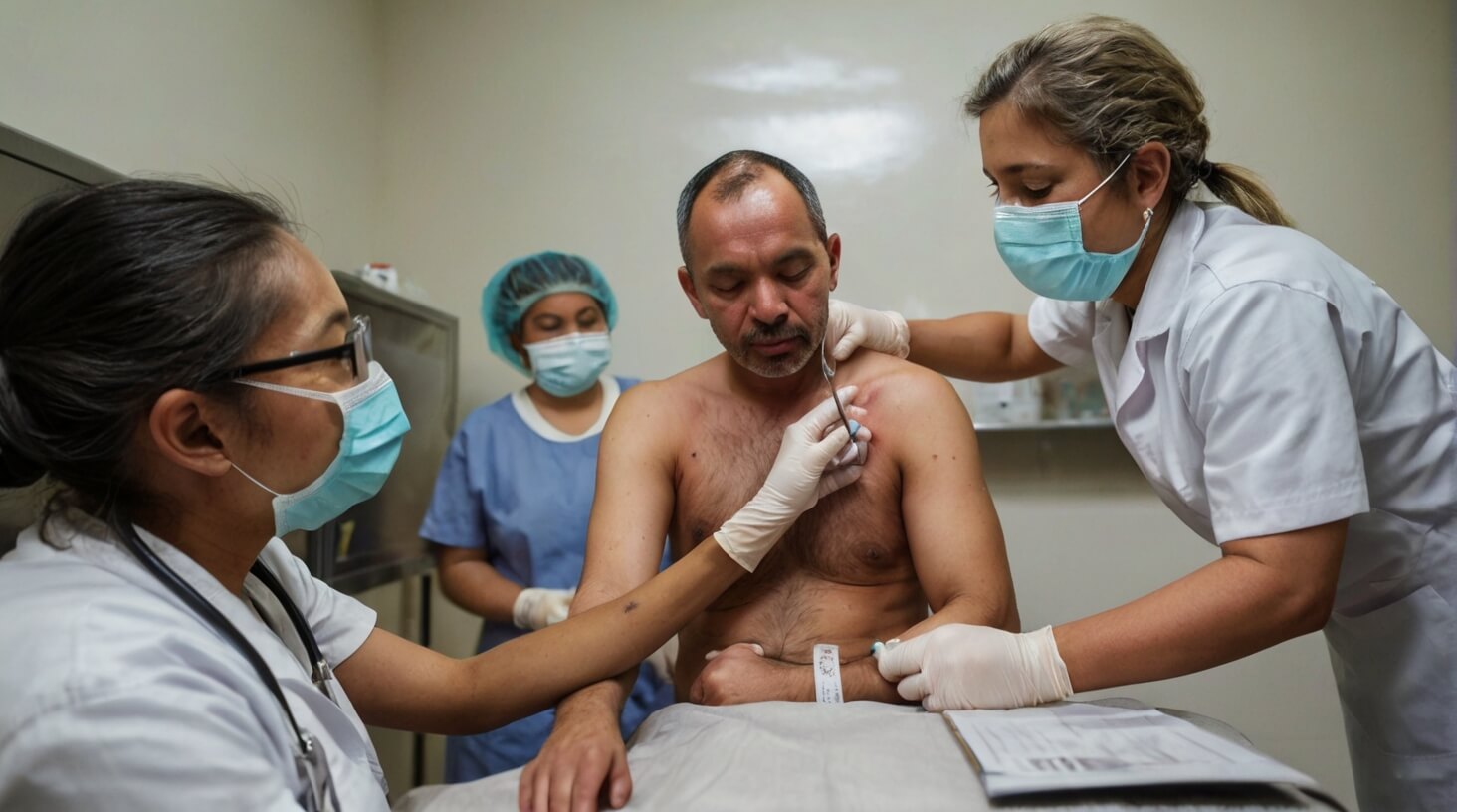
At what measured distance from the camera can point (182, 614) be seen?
833 mm

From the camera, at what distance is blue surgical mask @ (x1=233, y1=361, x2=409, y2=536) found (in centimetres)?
101

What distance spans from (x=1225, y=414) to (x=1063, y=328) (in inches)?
25.2

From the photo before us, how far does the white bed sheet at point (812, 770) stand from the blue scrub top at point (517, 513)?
3.78 feet

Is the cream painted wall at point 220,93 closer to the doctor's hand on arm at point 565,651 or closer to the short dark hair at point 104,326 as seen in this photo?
the short dark hair at point 104,326

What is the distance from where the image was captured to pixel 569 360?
246cm

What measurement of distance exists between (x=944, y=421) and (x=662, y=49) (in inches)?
78.5

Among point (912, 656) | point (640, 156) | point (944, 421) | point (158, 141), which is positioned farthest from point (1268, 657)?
point (158, 141)

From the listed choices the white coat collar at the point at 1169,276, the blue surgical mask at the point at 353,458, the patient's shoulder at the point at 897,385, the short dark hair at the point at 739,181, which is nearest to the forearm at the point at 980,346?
the patient's shoulder at the point at 897,385

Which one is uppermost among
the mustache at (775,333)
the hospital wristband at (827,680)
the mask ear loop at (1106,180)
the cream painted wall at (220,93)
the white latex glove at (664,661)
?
the cream painted wall at (220,93)

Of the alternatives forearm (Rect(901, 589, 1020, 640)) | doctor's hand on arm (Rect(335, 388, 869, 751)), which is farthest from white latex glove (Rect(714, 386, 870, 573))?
forearm (Rect(901, 589, 1020, 640))

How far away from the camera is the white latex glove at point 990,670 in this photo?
44.4 inches

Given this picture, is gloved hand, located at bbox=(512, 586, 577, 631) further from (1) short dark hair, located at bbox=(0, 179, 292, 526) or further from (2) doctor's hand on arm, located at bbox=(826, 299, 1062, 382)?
(1) short dark hair, located at bbox=(0, 179, 292, 526)

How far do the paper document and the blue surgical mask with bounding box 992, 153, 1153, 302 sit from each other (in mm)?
664

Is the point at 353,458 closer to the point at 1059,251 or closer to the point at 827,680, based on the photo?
the point at 827,680
